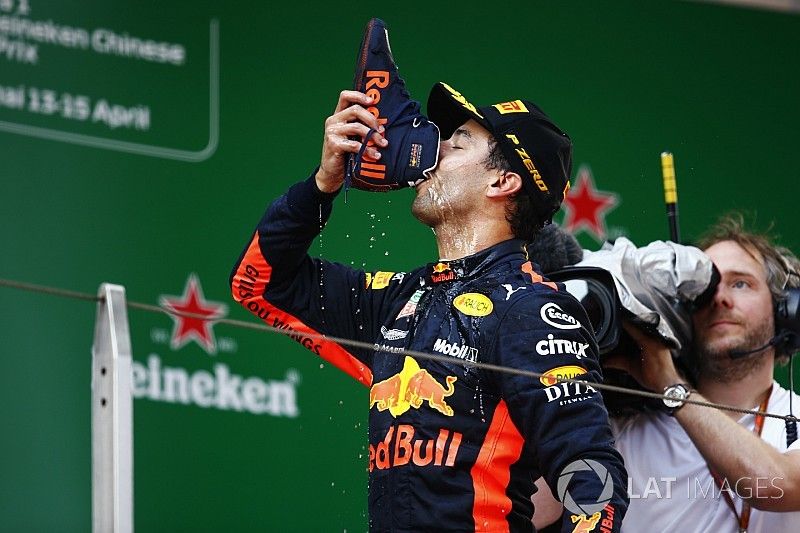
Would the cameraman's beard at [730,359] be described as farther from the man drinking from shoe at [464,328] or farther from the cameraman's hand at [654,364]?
the man drinking from shoe at [464,328]

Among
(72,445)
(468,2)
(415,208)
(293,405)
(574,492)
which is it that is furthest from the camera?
(468,2)

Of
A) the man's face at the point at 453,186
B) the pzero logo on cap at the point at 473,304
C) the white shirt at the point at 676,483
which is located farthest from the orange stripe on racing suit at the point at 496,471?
the white shirt at the point at 676,483

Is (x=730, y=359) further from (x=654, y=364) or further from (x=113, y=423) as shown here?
(x=113, y=423)

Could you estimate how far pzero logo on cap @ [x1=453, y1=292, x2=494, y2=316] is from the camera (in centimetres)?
234

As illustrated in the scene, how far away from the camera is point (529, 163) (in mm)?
2484

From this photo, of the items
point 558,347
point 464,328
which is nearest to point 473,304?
point 464,328

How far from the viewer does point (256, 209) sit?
397 cm

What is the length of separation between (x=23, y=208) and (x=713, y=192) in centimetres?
186

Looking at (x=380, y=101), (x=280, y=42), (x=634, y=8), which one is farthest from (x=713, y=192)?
(x=380, y=101)

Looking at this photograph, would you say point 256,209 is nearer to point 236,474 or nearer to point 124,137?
point 124,137

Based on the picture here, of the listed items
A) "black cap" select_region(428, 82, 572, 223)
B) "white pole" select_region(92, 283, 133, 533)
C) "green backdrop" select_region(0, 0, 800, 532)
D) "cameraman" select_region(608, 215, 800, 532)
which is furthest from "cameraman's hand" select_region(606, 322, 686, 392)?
"white pole" select_region(92, 283, 133, 533)

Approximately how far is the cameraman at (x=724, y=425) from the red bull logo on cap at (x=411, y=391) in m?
0.63

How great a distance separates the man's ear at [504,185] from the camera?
248cm

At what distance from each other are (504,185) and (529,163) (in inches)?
2.0
